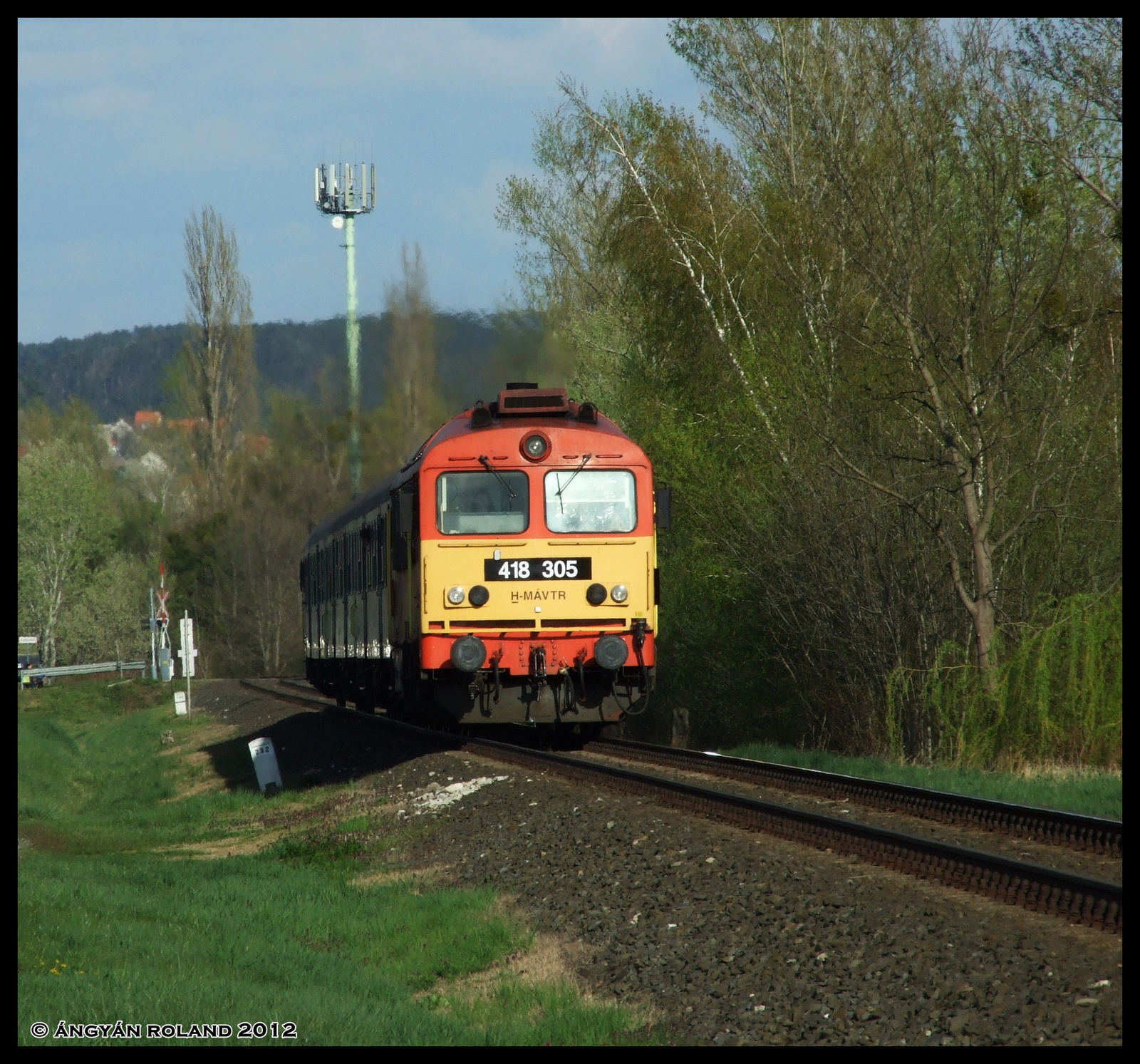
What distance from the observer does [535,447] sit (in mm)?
13984

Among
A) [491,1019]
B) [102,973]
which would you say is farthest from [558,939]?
[102,973]

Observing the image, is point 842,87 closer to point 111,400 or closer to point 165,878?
point 165,878

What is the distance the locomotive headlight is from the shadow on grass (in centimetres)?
429

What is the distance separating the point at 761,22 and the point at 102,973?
1741 centimetres

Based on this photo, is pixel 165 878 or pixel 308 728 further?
pixel 308 728

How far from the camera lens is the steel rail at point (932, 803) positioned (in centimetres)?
851

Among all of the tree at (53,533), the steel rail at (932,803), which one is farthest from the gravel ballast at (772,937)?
the tree at (53,533)

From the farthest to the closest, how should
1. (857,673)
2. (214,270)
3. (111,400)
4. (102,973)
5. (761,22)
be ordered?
1. (111,400)
2. (214,270)
3. (761,22)
4. (857,673)
5. (102,973)

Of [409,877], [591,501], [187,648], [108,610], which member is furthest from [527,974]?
[108,610]

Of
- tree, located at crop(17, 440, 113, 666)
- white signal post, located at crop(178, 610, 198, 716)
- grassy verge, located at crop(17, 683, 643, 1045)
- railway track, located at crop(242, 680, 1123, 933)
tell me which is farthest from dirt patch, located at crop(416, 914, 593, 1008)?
tree, located at crop(17, 440, 113, 666)

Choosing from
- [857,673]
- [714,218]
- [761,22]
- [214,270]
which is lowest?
[857,673]

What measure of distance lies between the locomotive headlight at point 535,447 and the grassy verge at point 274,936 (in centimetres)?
385

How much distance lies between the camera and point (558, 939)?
7.75 m

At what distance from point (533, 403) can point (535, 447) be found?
0.71 meters
